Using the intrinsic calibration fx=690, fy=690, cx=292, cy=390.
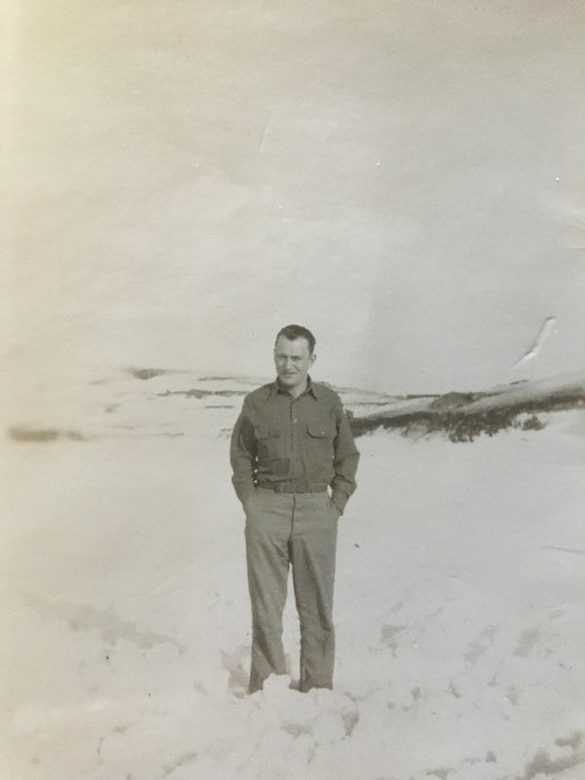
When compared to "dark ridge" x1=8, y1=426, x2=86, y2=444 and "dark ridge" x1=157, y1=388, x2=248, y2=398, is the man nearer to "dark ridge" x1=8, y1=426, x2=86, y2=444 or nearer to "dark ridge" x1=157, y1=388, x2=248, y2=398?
"dark ridge" x1=157, y1=388, x2=248, y2=398

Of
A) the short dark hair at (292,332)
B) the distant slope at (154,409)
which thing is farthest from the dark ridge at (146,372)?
the short dark hair at (292,332)

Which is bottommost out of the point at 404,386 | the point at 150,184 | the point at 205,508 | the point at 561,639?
the point at 561,639

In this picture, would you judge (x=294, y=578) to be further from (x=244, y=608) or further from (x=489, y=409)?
(x=489, y=409)

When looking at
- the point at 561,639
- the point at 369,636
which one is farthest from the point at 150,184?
the point at 561,639

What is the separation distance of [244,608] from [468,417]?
261 mm

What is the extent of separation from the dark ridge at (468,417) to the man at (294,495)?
0.04 meters

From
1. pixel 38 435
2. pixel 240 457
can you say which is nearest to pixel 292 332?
pixel 240 457

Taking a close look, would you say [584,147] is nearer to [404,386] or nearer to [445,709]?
[404,386]

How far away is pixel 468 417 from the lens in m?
0.62

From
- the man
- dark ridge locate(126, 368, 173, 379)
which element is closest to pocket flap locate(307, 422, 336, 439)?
the man

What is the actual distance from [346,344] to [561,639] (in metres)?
0.33

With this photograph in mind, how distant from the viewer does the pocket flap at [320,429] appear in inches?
24.0

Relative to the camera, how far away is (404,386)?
2.02 ft

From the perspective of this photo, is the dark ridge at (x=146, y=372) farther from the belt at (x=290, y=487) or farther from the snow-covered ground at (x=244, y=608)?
the belt at (x=290, y=487)
